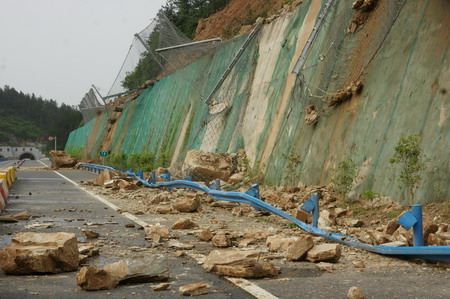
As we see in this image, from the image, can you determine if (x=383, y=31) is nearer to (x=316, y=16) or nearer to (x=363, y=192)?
(x=363, y=192)

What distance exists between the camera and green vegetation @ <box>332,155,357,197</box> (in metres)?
10.6

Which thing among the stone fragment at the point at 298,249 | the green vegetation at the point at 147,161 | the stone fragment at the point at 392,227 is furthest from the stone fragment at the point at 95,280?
the green vegetation at the point at 147,161

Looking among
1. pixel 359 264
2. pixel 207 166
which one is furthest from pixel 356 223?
pixel 207 166

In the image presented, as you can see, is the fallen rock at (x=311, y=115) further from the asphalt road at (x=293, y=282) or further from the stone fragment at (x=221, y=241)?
the asphalt road at (x=293, y=282)

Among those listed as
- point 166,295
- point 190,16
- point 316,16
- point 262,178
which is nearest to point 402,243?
point 166,295

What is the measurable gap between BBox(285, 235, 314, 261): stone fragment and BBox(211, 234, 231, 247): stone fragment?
3.74 feet

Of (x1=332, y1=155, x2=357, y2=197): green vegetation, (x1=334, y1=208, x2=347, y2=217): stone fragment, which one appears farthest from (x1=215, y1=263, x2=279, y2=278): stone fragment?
(x1=332, y1=155, x2=357, y2=197): green vegetation

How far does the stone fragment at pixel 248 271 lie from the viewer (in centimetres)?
524

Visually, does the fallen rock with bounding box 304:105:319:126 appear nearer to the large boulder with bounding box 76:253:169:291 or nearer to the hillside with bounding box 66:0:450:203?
the hillside with bounding box 66:0:450:203

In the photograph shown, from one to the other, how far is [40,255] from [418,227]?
3.76 m

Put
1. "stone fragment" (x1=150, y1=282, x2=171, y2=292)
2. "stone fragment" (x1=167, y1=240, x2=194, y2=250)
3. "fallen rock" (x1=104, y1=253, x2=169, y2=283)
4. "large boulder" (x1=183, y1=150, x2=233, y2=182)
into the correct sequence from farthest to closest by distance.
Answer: "large boulder" (x1=183, y1=150, x2=233, y2=182) → "stone fragment" (x1=167, y1=240, x2=194, y2=250) → "fallen rock" (x1=104, y1=253, x2=169, y2=283) → "stone fragment" (x1=150, y1=282, x2=171, y2=292)

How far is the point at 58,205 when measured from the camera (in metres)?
13.6

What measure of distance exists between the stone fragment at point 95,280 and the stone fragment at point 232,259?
104 cm

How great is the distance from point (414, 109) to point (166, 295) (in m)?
6.75
